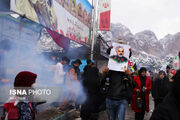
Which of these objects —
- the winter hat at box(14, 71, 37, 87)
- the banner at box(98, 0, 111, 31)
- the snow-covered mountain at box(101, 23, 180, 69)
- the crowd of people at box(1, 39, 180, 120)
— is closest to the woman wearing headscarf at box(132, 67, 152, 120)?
the crowd of people at box(1, 39, 180, 120)

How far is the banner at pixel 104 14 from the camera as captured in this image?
1084cm

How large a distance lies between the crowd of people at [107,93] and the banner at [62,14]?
5.29 feet

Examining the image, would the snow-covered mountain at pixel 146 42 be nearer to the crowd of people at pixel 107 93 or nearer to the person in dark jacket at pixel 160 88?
the person in dark jacket at pixel 160 88

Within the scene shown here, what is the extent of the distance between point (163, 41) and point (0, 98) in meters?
184

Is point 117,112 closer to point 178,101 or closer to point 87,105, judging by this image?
point 87,105

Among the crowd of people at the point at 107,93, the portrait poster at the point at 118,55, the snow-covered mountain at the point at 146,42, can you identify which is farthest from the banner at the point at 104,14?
the snow-covered mountain at the point at 146,42

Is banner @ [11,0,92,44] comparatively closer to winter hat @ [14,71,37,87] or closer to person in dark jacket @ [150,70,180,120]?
winter hat @ [14,71,37,87]

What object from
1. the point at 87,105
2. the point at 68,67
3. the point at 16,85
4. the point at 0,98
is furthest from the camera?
the point at 68,67

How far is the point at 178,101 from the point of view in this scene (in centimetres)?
137

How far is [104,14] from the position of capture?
10.9m

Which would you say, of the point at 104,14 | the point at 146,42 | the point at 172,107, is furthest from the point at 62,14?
the point at 146,42

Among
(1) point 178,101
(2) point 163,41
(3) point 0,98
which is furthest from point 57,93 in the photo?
(2) point 163,41

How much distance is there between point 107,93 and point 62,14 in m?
4.67

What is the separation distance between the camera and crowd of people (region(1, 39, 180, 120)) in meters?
1.42
